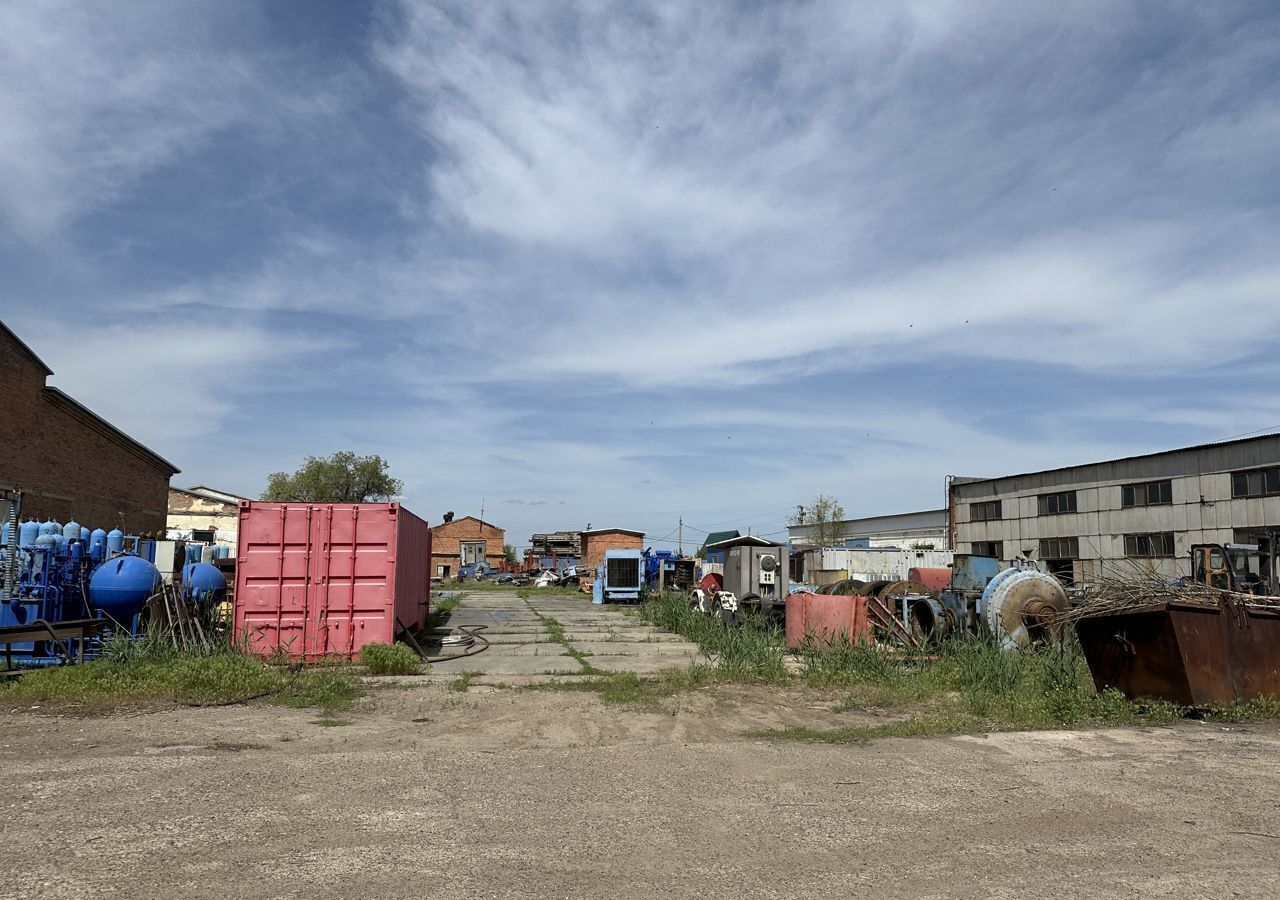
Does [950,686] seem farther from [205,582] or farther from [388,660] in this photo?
[205,582]

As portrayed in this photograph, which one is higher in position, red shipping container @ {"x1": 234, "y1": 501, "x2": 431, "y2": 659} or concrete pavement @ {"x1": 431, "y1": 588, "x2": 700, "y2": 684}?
red shipping container @ {"x1": 234, "y1": 501, "x2": 431, "y2": 659}

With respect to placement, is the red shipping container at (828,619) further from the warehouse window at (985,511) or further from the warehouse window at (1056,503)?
the warehouse window at (985,511)

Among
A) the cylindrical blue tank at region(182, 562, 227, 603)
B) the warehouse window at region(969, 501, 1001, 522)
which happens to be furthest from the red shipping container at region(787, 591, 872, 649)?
the warehouse window at region(969, 501, 1001, 522)

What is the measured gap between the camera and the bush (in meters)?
12.6

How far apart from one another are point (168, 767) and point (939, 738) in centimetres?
712

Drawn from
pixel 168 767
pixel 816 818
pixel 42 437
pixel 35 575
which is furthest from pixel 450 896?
pixel 42 437

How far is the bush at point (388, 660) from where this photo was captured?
41.2ft

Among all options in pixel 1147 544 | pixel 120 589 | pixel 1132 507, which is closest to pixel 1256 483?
pixel 1147 544

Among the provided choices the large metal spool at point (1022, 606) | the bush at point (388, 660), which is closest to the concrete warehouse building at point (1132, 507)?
the large metal spool at point (1022, 606)

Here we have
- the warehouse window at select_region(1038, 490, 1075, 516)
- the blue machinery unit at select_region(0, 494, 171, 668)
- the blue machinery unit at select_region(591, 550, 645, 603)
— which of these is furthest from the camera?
the warehouse window at select_region(1038, 490, 1075, 516)

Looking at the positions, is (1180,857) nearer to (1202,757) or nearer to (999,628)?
(1202,757)

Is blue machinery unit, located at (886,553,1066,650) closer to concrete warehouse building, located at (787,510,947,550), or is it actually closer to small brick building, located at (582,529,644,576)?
concrete warehouse building, located at (787,510,947,550)

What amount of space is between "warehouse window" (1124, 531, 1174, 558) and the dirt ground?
96.5 feet

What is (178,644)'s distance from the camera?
12664 mm
